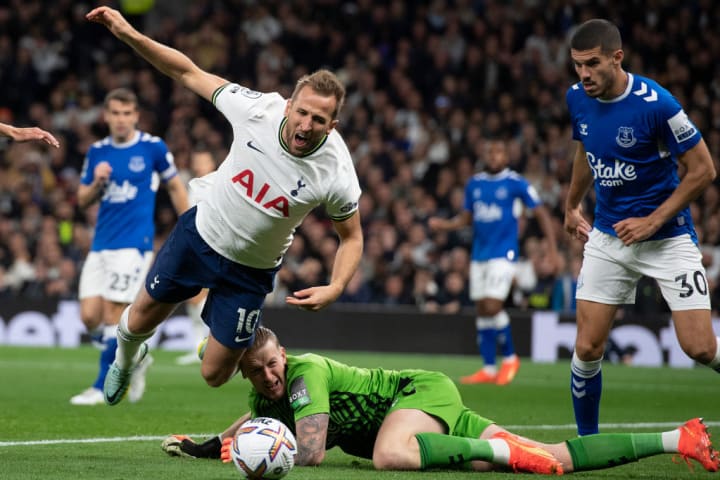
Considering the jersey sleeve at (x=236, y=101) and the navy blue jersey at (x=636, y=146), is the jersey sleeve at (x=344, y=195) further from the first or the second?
the navy blue jersey at (x=636, y=146)

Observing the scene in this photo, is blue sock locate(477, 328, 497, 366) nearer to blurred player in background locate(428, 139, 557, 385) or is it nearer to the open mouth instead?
blurred player in background locate(428, 139, 557, 385)

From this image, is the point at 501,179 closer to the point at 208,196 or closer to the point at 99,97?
the point at 208,196

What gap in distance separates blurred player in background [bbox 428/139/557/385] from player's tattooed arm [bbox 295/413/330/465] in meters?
7.44

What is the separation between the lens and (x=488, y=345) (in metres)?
14.0

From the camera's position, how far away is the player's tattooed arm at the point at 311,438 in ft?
21.3

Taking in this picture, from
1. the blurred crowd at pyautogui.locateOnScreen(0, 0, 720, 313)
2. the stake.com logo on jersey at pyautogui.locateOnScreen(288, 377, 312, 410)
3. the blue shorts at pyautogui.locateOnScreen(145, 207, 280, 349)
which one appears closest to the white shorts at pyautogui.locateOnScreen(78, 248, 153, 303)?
the blue shorts at pyautogui.locateOnScreen(145, 207, 280, 349)

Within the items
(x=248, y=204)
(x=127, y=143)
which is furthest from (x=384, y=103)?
(x=248, y=204)

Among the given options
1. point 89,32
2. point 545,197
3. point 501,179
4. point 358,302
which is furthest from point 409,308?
point 89,32

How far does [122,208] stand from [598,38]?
5.29 metres

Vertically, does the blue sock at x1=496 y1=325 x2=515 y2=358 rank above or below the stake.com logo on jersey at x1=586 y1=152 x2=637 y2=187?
below

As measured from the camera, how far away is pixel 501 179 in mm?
14016

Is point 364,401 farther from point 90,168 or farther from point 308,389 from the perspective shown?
point 90,168

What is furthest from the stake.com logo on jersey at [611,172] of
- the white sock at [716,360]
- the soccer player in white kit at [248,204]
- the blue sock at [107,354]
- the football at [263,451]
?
the blue sock at [107,354]

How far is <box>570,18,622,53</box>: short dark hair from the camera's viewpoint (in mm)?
7090
